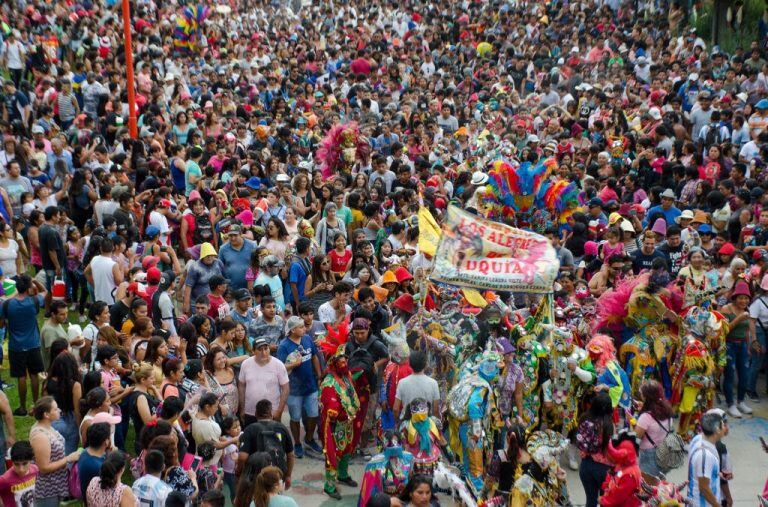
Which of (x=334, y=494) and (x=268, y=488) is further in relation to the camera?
(x=334, y=494)

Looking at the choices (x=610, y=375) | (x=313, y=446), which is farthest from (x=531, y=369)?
(x=313, y=446)

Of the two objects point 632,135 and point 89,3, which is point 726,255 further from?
point 89,3

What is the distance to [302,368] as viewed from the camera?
408 inches

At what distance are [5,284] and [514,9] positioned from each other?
2155 cm

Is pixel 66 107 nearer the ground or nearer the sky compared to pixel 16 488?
nearer the sky

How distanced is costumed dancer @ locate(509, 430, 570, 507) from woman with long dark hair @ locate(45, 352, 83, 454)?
4.03 m

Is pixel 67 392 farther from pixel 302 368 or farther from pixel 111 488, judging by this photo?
pixel 302 368

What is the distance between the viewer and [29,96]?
19.3 metres

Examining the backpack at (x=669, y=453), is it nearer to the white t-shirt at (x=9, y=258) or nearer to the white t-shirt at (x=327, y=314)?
the white t-shirt at (x=327, y=314)

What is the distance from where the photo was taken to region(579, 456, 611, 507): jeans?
29.0ft

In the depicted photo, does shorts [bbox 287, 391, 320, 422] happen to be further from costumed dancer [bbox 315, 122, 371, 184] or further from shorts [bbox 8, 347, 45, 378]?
costumed dancer [bbox 315, 122, 371, 184]

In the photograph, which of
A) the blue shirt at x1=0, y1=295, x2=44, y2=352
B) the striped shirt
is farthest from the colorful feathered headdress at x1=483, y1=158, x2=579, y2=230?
the striped shirt

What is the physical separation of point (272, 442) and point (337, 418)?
136 cm

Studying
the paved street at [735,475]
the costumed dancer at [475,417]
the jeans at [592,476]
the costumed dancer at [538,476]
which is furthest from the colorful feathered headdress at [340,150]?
the costumed dancer at [538,476]
